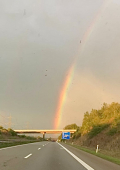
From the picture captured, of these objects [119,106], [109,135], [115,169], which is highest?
[119,106]

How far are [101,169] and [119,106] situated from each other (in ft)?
183

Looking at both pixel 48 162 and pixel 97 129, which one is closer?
pixel 48 162

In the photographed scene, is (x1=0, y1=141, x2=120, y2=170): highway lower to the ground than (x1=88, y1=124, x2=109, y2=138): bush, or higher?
lower

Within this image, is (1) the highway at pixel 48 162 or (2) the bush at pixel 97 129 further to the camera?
(2) the bush at pixel 97 129

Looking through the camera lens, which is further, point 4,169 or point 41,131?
point 41,131

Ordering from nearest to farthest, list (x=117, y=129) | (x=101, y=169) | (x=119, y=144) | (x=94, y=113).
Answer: (x=101, y=169) < (x=119, y=144) < (x=117, y=129) < (x=94, y=113)

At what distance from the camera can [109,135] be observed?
45.8 m

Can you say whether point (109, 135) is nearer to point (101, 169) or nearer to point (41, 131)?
point (101, 169)

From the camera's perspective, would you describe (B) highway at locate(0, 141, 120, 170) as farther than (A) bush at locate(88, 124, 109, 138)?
No

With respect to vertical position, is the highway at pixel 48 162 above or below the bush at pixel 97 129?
below

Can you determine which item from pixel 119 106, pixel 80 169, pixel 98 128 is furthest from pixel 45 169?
pixel 119 106

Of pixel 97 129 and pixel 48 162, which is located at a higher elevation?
pixel 97 129

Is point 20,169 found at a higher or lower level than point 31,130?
lower

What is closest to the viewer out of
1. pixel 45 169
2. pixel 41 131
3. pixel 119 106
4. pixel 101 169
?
pixel 45 169
